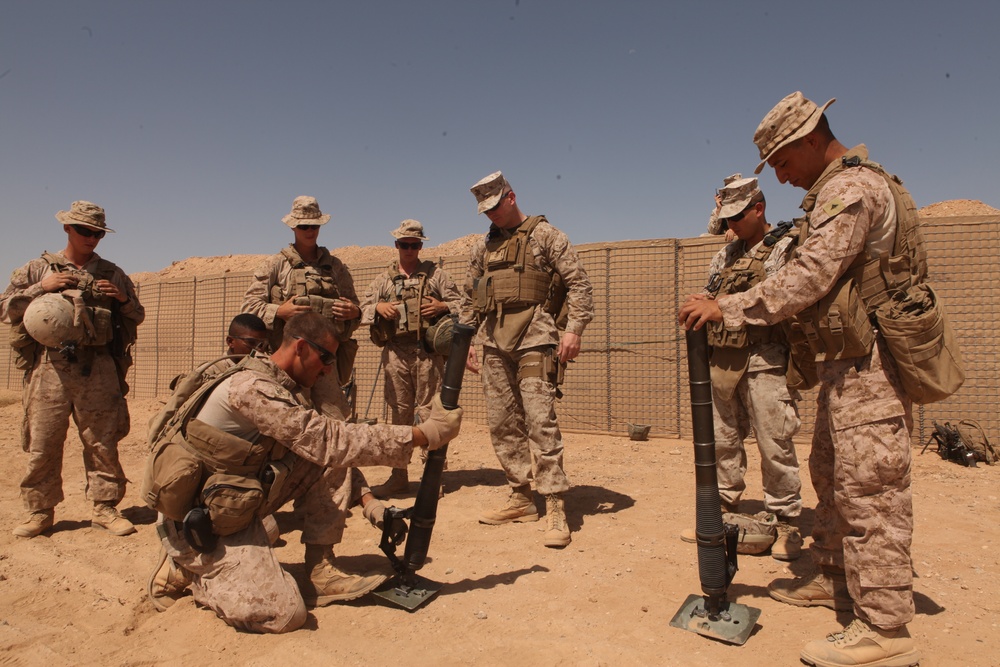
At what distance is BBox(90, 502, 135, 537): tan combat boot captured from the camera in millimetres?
4527

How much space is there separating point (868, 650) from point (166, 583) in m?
3.10

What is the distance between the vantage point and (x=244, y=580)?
286 cm

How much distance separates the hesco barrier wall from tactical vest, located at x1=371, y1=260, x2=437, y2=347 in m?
0.55

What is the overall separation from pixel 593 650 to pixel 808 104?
7.93 feet

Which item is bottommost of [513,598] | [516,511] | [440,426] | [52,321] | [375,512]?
[513,598]

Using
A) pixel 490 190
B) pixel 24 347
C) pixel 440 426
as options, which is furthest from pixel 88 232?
pixel 440 426

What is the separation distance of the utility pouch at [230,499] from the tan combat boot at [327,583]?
502mm

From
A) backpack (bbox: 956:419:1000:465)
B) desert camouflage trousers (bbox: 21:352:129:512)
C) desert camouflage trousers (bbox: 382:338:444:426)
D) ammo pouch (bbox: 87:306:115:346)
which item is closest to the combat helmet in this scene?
ammo pouch (bbox: 87:306:115:346)

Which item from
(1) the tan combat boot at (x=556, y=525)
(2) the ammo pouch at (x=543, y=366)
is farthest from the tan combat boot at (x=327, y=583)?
(2) the ammo pouch at (x=543, y=366)

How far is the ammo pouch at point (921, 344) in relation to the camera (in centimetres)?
245

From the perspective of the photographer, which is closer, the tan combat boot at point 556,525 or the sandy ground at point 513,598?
the sandy ground at point 513,598

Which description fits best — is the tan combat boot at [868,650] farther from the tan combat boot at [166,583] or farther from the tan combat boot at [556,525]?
the tan combat boot at [166,583]

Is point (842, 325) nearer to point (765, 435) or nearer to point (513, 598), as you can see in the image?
point (765, 435)

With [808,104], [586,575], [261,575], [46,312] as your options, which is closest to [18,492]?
[46,312]
